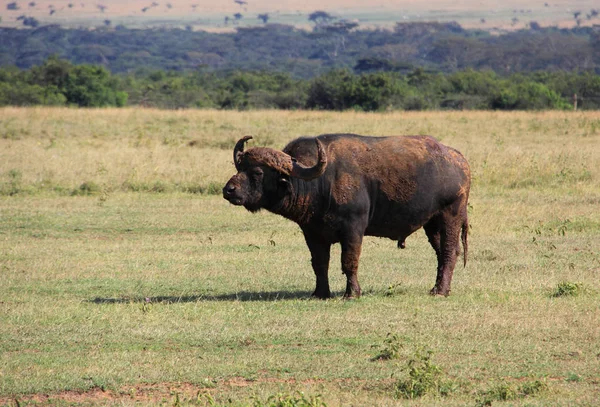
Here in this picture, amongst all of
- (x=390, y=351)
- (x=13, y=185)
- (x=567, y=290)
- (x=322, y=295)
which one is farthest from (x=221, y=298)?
(x=13, y=185)

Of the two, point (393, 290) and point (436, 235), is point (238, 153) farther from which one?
point (436, 235)

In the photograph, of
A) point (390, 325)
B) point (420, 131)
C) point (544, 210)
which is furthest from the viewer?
point (420, 131)

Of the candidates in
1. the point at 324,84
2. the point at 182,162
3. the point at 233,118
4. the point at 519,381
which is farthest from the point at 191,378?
the point at 324,84

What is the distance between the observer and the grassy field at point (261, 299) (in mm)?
7742

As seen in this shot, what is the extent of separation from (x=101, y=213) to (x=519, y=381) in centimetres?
1137

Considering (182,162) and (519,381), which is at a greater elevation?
(519,381)

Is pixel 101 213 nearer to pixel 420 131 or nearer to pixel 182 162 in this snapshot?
pixel 182 162

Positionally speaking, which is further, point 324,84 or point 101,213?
point 324,84

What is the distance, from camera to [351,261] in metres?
10.9

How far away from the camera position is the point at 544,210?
1750 centimetres

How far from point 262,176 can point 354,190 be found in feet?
3.45

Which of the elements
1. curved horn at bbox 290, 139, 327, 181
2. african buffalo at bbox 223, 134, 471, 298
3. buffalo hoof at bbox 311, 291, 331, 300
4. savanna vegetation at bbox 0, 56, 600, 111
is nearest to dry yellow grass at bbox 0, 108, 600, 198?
savanna vegetation at bbox 0, 56, 600, 111

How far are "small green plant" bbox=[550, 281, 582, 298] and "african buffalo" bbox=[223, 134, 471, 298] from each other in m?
1.23

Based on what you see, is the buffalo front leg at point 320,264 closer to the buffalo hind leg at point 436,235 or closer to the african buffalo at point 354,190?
the african buffalo at point 354,190
